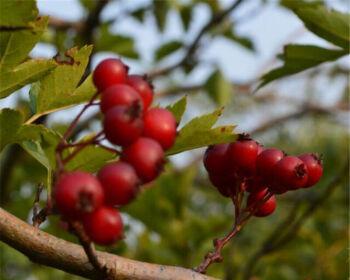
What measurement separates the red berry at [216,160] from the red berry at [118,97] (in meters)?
0.35

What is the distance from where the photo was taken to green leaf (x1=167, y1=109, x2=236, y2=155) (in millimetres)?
1280

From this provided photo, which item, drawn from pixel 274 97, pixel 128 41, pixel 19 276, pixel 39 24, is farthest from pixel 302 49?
pixel 274 97

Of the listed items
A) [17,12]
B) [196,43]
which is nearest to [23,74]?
[17,12]

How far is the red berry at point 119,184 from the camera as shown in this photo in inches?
39.8

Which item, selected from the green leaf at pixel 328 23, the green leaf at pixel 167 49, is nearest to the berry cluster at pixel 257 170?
the green leaf at pixel 328 23

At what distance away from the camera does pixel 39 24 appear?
4.18ft

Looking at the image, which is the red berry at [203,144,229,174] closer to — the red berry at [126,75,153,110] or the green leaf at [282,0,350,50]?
the red berry at [126,75,153,110]

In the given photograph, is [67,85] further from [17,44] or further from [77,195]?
[77,195]

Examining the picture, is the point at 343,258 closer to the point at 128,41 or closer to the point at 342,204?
the point at 342,204

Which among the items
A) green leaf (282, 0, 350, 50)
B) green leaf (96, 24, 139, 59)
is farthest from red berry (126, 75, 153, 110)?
green leaf (96, 24, 139, 59)

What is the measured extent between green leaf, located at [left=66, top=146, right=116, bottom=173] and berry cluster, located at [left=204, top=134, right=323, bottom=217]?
0.19 m

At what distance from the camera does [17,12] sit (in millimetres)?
1177

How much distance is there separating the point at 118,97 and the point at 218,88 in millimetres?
2769

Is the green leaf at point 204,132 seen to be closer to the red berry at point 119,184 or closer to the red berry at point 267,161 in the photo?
the red berry at point 267,161
